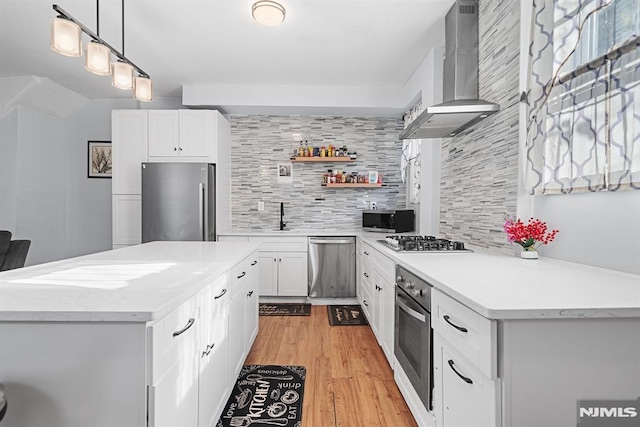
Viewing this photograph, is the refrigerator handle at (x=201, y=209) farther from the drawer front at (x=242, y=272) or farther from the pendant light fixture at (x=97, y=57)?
the pendant light fixture at (x=97, y=57)

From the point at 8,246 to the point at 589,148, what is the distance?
13.7 ft

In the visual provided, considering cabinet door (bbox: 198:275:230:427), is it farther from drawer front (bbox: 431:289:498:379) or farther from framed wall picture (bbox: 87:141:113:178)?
framed wall picture (bbox: 87:141:113:178)

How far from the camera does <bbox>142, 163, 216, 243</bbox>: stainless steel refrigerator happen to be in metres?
3.83

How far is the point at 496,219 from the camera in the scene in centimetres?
212

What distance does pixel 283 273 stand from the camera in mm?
4094

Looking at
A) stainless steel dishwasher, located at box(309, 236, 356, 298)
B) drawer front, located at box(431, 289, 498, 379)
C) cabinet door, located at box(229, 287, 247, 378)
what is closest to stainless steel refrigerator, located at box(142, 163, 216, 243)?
stainless steel dishwasher, located at box(309, 236, 356, 298)

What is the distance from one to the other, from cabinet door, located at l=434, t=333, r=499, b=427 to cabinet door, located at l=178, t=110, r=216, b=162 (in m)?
3.41

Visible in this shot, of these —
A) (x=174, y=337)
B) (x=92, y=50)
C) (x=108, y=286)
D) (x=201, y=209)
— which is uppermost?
(x=92, y=50)

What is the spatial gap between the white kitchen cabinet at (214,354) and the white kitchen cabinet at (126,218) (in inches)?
110

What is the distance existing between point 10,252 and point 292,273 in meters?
2.67

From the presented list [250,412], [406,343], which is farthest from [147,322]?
[406,343]

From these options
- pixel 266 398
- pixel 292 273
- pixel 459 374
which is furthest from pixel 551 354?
pixel 292 273

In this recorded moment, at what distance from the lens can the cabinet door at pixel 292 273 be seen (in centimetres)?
409

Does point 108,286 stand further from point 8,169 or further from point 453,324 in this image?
point 8,169
